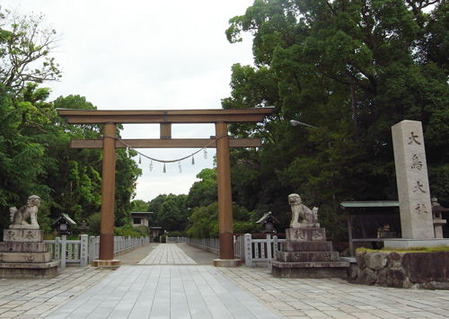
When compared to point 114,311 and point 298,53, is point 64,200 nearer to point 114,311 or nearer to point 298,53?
point 298,53

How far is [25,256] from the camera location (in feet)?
34.6

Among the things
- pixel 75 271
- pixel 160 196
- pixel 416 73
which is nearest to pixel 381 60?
pixel 416 73

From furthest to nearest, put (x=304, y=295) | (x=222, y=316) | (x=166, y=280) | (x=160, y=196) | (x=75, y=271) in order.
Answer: (x=160, y=196)
(x=75, y=271)
(x=166, y=280)
(x=304, y=295)
(x=222, y=316)

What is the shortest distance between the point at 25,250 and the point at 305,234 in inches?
316

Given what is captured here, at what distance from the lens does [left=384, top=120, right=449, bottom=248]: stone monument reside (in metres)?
9.29

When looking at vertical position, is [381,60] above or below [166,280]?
above

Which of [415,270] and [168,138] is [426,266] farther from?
[168,138]

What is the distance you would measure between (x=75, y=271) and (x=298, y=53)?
11688 millimetres

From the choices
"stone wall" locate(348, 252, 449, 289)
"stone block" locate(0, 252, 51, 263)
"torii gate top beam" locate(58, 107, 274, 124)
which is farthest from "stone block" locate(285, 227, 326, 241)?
"stone block" locate(0, 252, 51, 263)

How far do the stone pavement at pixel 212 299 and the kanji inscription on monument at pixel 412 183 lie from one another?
200 centimetres

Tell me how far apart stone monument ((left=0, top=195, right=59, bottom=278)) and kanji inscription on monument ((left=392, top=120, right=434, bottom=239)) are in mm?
9734

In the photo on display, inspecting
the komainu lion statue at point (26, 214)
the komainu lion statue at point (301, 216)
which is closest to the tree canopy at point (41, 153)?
the komainu lion statue at point (26, 214)

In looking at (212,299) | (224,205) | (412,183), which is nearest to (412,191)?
(412,183)

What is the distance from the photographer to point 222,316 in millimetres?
5609
